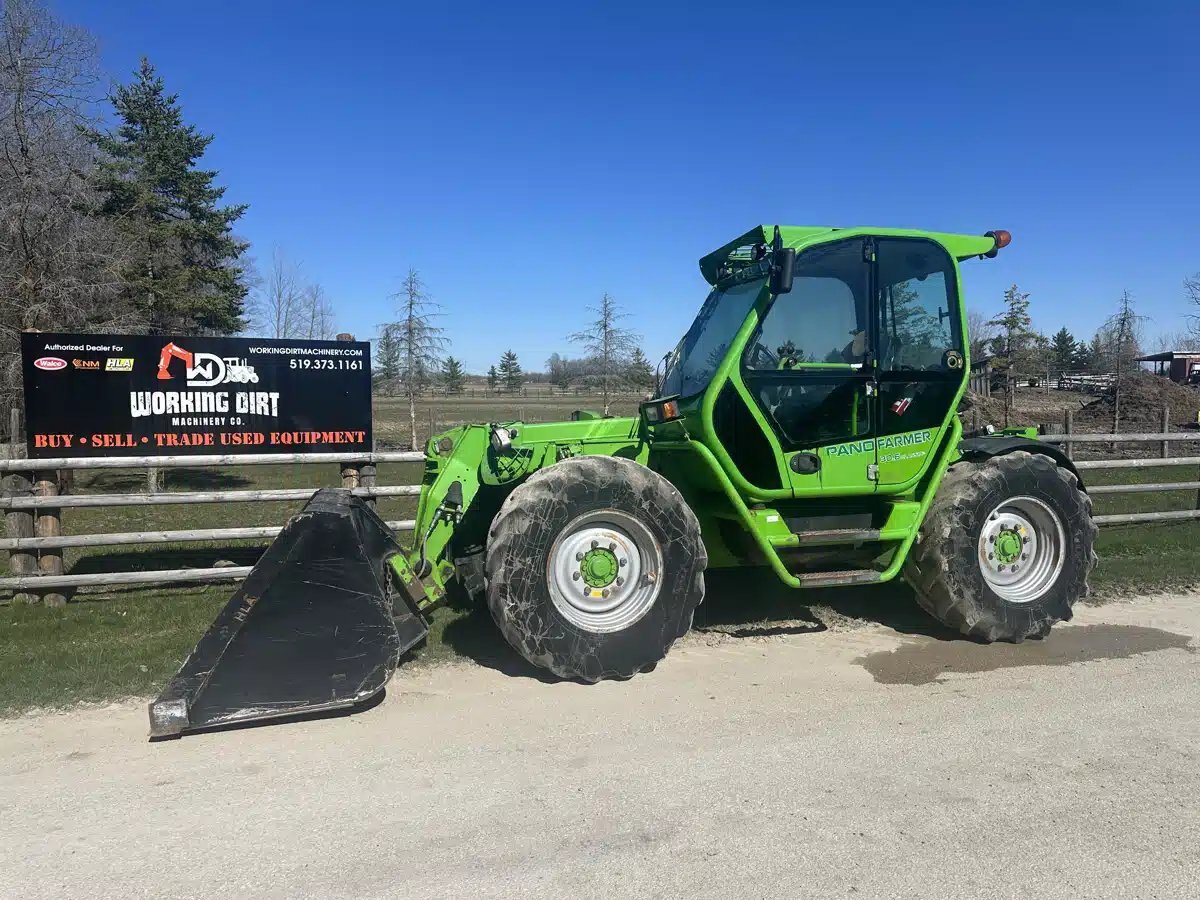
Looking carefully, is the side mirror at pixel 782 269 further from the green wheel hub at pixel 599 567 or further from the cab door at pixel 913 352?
the green wheel hub at pixel 599 567

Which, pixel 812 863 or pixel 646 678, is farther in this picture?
pixel 646 678

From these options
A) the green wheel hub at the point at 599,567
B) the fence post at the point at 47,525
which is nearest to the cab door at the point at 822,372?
the green wheel hub at the point at 599,567

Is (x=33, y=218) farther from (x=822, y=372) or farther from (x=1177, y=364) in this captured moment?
(x=1177, y=364)

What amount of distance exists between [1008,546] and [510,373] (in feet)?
177

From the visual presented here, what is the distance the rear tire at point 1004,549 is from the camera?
19.3ft

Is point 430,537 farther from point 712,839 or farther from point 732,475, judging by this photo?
point 712,839

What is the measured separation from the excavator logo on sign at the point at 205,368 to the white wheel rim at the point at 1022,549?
6.67 metres

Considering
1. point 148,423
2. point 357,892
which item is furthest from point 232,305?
Result: point 357,892

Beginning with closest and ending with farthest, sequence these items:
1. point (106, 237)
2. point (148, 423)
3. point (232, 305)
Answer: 1. point (148, 423)
2. point (106, 237)
3. point (232, 305)

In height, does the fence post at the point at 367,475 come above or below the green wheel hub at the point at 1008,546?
above

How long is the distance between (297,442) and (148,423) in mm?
1320

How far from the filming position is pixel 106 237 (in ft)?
59.5

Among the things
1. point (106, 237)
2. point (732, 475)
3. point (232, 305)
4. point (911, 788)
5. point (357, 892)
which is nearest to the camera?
point (357, 892)

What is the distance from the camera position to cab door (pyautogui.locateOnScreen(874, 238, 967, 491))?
19.4 feet
